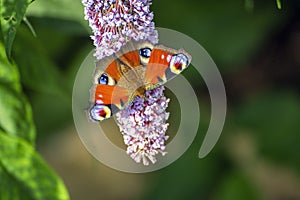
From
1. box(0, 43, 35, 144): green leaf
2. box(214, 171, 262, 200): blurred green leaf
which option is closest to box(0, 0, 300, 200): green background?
box(214, 171, 262, 200): blurred green leaf

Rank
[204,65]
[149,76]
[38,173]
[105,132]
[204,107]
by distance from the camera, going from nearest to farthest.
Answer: [149,76]
[38,173]
[204,65]
[204,107]
[105,132]

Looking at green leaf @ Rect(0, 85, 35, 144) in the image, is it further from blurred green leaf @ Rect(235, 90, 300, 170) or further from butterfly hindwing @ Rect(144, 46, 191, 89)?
blurred green leaf @ Rect(235, 90, 300, 170)

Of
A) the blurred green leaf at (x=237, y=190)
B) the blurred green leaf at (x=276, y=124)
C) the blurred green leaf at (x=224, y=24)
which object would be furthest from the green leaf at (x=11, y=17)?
the blurred green leaf at (x=276, y=124)

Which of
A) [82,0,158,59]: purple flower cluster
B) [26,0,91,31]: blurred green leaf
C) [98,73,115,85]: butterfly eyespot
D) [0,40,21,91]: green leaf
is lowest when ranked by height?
[0,40,21,91]: green leaf

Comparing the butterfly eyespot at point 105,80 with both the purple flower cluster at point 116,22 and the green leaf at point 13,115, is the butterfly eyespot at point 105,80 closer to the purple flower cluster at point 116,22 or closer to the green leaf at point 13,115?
the purple flower cluster at point 116,22

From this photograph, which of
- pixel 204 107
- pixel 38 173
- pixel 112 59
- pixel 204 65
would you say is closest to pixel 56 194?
pixel 38 173

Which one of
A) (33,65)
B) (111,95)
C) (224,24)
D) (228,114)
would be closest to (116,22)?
(111,95)


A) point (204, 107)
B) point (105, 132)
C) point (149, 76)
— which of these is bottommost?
point (105, 132)

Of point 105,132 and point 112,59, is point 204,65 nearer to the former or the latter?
A: point 105,132
